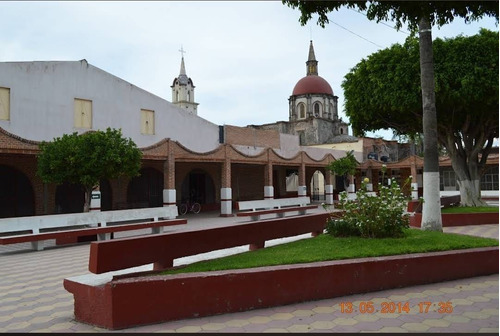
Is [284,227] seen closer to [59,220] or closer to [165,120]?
[59,220]

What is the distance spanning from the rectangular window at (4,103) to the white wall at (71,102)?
0.13 m

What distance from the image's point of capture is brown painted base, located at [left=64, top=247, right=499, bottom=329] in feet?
13.6

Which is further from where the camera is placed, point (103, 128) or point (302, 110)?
point (302, 110)

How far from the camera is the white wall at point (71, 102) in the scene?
14.5 metres

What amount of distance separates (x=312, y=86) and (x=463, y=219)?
3769 cm

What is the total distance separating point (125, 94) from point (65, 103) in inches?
107

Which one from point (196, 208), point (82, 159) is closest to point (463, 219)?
point (82, 159)

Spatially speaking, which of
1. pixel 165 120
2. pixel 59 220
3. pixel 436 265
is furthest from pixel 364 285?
pixel 165 120

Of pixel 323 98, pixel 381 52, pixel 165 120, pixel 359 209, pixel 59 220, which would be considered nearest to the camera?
pixel 359 209

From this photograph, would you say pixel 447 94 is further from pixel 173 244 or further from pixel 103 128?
pixel 103 128

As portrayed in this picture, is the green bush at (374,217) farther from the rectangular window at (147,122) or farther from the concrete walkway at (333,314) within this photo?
the rectangular window at (147,122)

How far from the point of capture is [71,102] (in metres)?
15.9

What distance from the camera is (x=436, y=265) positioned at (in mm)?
5770

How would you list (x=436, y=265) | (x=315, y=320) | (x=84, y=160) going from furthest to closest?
(x=84, y=160)
(x=436, y=265)
(x=315, y=320)
